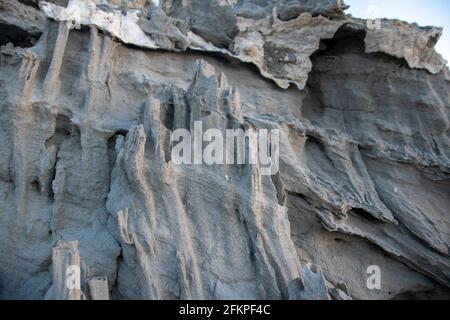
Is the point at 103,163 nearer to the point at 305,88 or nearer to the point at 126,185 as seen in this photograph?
the point at 126,185

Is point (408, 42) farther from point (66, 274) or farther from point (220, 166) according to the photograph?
point (66, 274)

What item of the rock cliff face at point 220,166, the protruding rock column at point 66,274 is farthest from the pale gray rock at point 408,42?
the protruding rock column at point 66,274

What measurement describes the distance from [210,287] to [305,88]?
758cm

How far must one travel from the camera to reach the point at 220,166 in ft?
28.3
